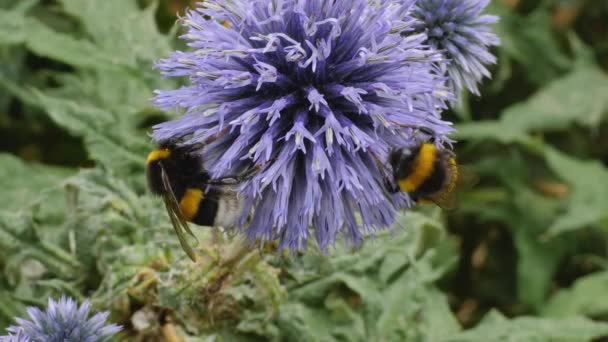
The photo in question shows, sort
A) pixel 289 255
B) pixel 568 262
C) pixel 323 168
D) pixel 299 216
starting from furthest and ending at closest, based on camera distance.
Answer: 1. pixel 568 262
2. pixel 289 255
3. pixel 299 216
4. pixel 323 168

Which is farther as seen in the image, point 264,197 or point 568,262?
point 568,262

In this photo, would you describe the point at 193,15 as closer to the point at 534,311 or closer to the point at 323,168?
the point at 323,168

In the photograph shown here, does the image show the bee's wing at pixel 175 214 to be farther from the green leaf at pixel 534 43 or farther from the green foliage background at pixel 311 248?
the green leaf at pixel 534 43

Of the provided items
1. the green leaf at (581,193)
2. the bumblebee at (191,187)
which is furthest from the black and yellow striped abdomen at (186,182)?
the green leaf at (581,193)

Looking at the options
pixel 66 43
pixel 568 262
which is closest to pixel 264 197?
pixel 66 43

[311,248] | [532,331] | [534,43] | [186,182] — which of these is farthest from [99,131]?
[534,43]

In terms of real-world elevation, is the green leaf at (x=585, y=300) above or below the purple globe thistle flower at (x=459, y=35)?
below

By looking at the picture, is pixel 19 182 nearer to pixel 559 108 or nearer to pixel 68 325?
pixel 68 325
